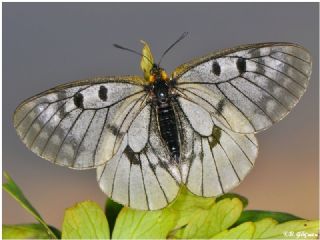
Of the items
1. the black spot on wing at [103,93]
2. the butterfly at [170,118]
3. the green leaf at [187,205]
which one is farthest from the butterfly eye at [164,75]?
the green leaf at [187,205]

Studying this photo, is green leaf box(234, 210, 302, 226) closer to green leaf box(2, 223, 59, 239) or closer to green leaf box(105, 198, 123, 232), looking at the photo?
green leaf box(105, 198, 123, 232)

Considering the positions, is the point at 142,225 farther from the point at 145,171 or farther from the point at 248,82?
the point at 248,82

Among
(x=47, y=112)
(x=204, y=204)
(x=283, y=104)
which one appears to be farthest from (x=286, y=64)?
(x=47, y=112)

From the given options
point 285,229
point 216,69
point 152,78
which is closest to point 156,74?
point 152,78

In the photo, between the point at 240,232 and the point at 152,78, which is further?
the point at 152,78

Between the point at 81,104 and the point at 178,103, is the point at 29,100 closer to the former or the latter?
the point at 81,104

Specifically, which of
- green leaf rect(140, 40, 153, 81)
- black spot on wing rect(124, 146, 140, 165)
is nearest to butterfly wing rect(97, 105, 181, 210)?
black spot on wing rect(124, 146, 140, 165)

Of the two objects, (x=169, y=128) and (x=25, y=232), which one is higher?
(x=169, y=128)

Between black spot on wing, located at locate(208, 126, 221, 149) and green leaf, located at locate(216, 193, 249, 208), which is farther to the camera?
black spot on wing, located at locate(208, 126, 221, 149)
